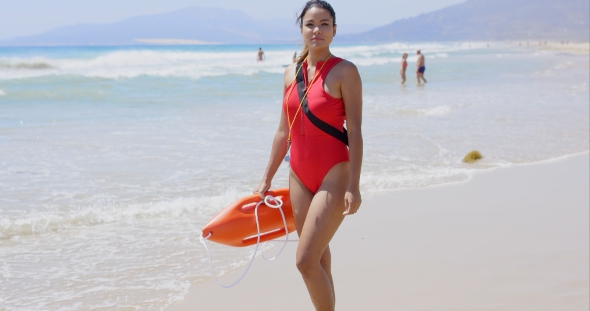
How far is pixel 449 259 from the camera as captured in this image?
474cm

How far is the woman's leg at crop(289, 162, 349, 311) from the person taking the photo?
2998 millimetres

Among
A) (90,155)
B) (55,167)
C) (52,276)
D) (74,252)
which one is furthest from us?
(90,155)

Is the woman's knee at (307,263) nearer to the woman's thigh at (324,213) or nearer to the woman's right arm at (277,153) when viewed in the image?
the woman's thigh at (324,213)

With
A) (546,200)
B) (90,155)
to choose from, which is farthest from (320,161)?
(90,155)

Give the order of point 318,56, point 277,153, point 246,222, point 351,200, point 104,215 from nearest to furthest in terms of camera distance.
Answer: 1. point 351,200
2. point 318,56
3. point 246,222
4. point 277,153
5. point 104,215

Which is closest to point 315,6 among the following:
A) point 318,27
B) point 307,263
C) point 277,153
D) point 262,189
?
point 318,27

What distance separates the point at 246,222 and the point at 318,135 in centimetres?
61

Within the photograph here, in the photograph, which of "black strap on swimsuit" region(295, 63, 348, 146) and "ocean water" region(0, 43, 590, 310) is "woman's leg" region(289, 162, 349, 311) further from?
"ocean water" region(0, 43, 590, 310)

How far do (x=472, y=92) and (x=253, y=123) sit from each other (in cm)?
932

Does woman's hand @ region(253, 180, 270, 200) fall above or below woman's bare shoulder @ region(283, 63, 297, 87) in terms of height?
below

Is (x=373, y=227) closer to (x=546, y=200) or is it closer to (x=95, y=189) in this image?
(x=546, y=200)

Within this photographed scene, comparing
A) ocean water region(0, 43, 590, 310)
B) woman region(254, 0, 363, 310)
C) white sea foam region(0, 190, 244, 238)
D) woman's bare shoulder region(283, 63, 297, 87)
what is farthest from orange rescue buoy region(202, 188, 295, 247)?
white sea foam region(0, 190, 244, 238)

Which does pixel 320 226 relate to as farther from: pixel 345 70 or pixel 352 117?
pixel 345 70

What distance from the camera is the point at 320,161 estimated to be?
3.09 m
